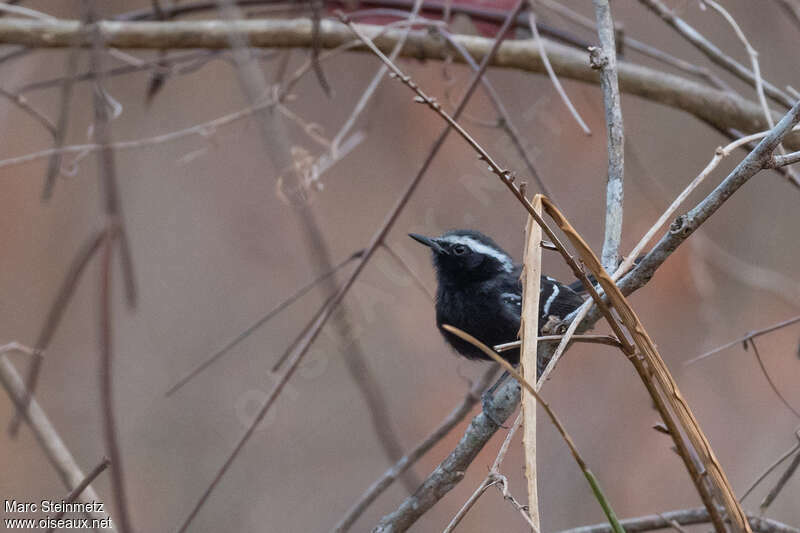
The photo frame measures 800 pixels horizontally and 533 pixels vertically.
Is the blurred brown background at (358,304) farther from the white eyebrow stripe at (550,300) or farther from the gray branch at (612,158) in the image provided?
the gray branch at (612,158)

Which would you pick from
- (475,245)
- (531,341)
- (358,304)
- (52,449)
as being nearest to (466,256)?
(475,245)

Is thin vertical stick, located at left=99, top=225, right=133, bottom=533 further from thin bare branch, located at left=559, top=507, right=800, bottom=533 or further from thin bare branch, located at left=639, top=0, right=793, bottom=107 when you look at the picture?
thin bare branch, located at left=639, top=0, right=793, bottom=107

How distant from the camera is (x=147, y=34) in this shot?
10.5 ft

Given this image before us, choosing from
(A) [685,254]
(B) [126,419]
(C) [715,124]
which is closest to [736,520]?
(C) [715,124]

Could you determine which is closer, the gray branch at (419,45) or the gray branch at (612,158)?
the gray branch at (612,158)

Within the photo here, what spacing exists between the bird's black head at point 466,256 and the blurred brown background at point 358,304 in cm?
140

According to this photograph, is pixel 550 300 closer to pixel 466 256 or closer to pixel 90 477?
pixel 466 256

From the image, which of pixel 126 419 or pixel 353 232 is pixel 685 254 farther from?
pixel 126 419

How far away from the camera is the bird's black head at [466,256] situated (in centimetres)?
356

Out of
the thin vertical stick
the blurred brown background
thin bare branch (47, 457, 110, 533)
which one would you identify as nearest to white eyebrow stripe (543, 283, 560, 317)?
the blurred brown background

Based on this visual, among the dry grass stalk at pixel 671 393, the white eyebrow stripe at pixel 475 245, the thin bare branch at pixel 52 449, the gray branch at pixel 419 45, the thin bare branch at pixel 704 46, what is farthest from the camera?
the white eyebrow stripe at pixel 475 245

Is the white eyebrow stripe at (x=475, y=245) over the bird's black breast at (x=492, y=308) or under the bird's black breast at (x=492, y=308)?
over

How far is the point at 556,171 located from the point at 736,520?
424 cm

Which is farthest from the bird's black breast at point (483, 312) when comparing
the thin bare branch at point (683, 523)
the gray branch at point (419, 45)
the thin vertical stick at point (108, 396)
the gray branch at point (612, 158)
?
the thin vertical stick at point (108, 396)
